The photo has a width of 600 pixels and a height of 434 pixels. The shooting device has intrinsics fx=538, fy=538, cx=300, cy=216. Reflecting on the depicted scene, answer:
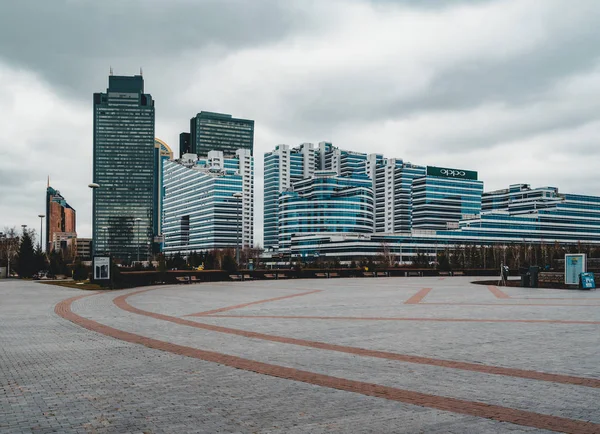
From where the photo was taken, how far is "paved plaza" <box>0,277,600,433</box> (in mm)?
5797

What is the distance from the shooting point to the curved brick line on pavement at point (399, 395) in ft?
18.6

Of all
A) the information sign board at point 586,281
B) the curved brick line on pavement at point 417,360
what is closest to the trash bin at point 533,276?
the information sign board at point 586,281

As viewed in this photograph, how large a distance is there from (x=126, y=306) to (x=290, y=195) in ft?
548

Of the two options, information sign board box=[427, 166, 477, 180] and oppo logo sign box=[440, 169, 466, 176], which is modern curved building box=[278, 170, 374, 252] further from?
oppo logo sign box=[440, 169, 466, 176]

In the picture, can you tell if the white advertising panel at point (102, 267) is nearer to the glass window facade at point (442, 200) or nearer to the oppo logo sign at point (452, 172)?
the glass window facade at point (442, 200)

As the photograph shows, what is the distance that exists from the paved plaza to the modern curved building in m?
158

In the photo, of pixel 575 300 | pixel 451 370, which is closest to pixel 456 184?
pixel 575 300

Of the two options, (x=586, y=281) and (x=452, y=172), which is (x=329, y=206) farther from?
(x=586, y=281)

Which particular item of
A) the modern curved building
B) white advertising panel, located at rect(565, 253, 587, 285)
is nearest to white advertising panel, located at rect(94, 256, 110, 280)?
white advertising panel, located at rect(565, 253, 587, 285)

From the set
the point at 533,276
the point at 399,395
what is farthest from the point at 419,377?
the point at 533,276

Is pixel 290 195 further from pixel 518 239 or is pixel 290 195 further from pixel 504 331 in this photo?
pixel 504 331

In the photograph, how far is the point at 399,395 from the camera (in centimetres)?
684

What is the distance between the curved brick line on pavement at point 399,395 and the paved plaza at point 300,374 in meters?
0.02

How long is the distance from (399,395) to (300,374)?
177 centimetres
